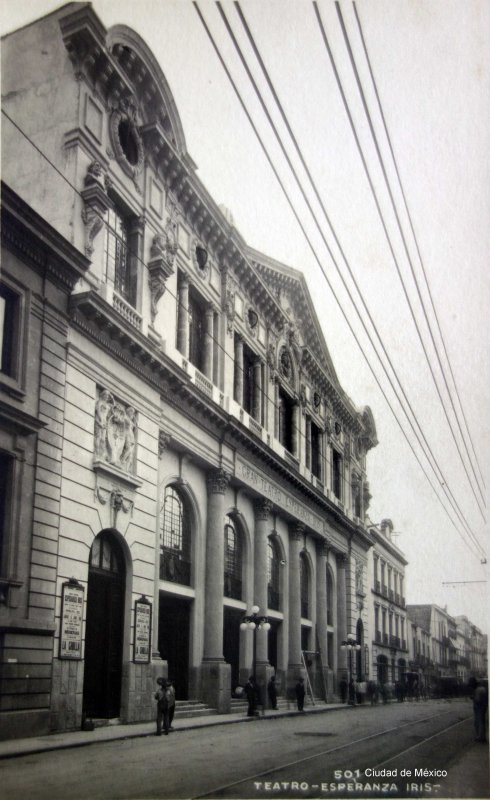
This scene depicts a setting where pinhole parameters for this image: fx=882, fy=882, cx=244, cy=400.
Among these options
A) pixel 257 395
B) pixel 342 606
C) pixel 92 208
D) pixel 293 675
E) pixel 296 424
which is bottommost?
pixel 293 675

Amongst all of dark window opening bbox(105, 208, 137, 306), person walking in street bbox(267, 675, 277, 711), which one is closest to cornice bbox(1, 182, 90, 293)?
dark window opening bbox(105, 208, 137, 306)

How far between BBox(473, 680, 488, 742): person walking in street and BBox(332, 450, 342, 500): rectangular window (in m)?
21.1

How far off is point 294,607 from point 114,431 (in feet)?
58.3

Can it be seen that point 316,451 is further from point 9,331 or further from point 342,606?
point 9,331

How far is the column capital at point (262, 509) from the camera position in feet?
110

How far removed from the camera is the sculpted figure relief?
2120 cm

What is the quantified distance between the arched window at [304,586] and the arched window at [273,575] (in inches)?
106

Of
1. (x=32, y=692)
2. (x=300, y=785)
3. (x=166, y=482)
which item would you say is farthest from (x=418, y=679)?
(x=300, y=785)

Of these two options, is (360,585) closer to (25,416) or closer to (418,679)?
(418,679)

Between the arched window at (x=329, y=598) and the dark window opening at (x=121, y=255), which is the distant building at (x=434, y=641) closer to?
the arched window at (x=329, y=598)

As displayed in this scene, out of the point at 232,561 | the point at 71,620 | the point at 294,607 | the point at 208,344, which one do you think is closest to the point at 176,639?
the point at 232,561

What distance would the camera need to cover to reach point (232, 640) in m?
31.4

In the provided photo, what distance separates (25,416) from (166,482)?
30.6 ft

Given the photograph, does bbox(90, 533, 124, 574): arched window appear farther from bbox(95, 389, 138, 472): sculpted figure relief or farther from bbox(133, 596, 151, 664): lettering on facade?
bbox(95, 389, 138, 472): sculpted figure relief
